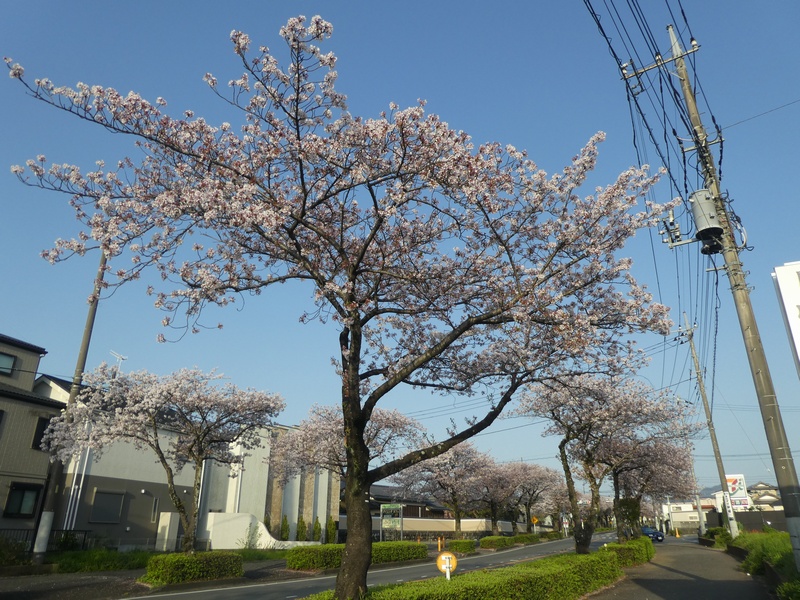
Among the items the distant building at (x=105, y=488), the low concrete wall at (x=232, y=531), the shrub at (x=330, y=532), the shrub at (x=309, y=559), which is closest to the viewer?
the shrub at (x=309, y=559)

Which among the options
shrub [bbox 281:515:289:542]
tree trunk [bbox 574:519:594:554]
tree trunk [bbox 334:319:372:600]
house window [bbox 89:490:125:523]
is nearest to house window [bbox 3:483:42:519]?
house window [bbox 89:490:125:523]

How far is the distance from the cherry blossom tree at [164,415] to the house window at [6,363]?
4.72 metres

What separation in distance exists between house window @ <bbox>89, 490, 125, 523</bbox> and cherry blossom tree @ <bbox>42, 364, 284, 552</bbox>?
506 cm

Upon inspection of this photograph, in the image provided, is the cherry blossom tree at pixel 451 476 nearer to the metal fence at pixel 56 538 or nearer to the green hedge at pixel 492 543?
the green hedge at pixel 492 543

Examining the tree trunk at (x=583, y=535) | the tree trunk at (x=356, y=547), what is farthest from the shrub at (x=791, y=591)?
the tree trunk at (x=583, y=535)

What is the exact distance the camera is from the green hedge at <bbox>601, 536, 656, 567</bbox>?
73.3ft

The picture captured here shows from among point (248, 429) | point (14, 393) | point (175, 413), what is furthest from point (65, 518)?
point (248, 429)

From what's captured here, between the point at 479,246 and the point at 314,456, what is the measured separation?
25.0 meters

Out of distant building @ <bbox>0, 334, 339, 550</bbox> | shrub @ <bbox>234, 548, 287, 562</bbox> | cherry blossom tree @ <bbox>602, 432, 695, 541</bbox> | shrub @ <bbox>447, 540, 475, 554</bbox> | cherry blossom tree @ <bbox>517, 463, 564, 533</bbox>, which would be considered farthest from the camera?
cherry blossom tree @ <bbox>517, 463, 564, 533</bbox>

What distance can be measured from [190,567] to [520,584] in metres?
13.8

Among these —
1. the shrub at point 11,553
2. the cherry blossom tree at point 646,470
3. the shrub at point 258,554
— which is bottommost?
the shrub at point 258,554

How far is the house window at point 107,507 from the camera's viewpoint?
1126 inches

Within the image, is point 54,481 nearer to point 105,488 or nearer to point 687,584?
point 105,488

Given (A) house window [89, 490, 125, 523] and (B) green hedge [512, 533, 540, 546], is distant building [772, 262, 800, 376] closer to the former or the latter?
(A) house window [89, 490, 125, 523]
